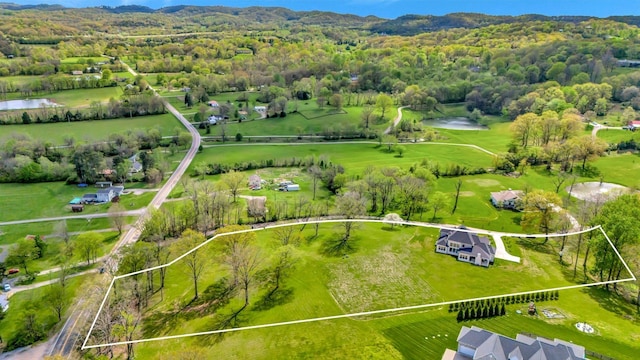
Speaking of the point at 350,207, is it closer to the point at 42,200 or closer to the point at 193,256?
the point at 193,256

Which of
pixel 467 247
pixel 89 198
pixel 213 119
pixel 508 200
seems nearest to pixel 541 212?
pixel 508 200

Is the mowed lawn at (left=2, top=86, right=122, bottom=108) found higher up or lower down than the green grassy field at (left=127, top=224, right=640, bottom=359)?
higher up

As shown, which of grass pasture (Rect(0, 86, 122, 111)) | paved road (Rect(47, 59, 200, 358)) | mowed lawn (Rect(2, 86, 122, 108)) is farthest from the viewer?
mowed lawn (Rect(2, 86, 122, 108))

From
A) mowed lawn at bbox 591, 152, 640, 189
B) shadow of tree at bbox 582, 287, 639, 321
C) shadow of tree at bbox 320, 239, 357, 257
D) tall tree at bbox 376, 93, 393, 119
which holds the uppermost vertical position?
tall tree at bbox 376, 93, 393, 119

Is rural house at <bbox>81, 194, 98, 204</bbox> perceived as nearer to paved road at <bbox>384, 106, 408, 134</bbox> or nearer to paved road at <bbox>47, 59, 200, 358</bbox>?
paved road at <bbox>47, 59, 200, 358</bbox>

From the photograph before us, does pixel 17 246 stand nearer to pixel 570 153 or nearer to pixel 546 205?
pixel 546 205

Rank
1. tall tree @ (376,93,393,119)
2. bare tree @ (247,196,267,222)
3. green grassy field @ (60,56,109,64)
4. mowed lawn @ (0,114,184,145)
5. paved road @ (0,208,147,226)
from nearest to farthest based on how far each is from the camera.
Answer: paved road @ (0,208,147,226) < bare tree @ (247,196,267,222) < mowed lawn @ (0,114,184,145) < tall tree @ (376,93,393,119) < green grassy field @ (60,56,109,64)

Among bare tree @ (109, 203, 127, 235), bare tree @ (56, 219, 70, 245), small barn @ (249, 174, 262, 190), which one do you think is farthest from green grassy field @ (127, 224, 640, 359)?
small barn @ (249, 174, 262, 190)

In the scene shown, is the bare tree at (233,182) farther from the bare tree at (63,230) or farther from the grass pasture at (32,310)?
the grass pasture at (32,310)
